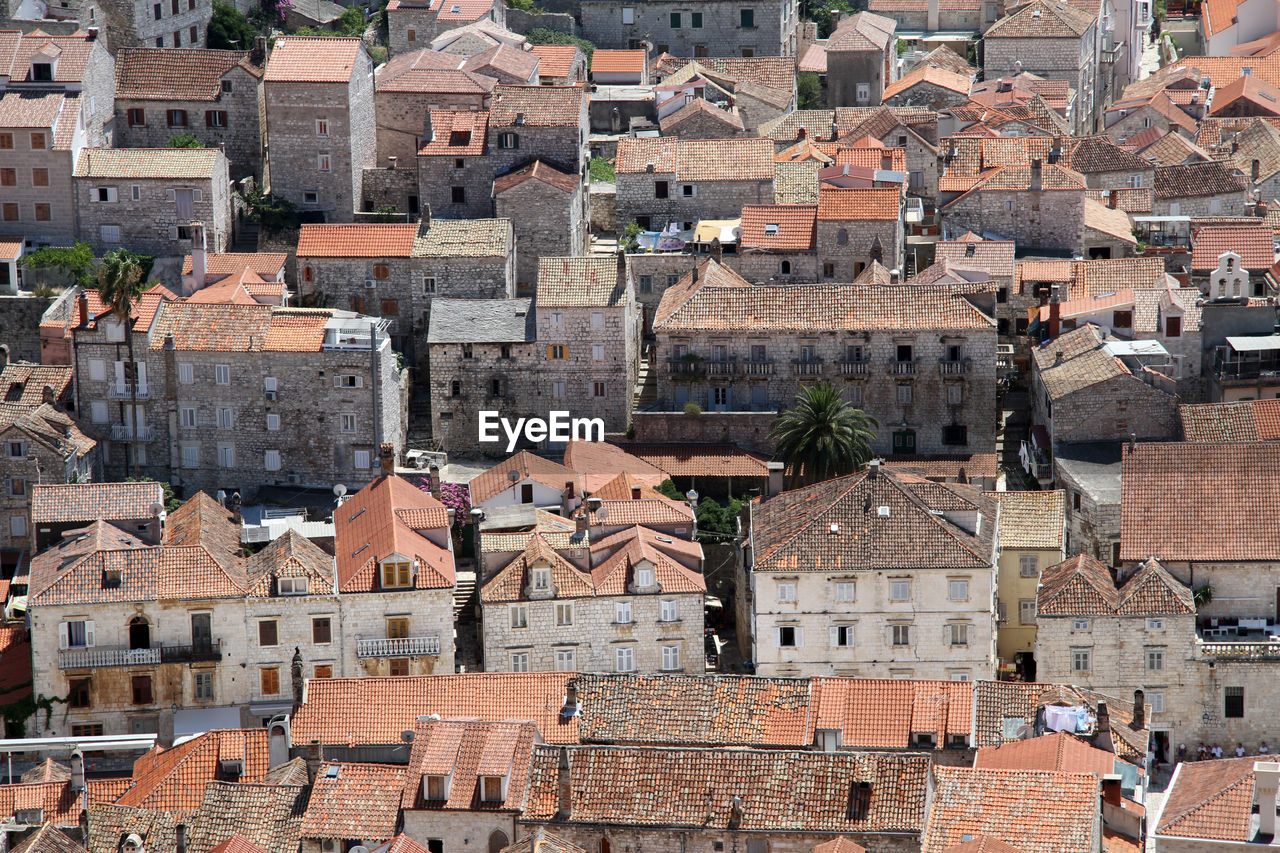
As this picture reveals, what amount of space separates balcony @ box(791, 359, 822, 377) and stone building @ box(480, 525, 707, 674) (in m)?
20.3

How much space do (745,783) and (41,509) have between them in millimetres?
40400

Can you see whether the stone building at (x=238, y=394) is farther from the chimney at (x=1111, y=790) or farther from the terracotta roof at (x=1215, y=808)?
the terracotta roof at (x=1215, y=808)

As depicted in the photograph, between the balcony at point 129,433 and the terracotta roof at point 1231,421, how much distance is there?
48541 mm

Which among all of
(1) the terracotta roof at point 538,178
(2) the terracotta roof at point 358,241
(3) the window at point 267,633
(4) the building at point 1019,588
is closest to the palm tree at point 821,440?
(4) the building at point 1019,588

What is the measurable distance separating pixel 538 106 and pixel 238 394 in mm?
24331

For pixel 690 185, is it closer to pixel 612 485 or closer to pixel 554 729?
pixel 612 485

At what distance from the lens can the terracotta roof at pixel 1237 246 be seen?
433ft

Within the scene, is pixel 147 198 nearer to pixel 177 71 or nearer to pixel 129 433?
pixel 177 71

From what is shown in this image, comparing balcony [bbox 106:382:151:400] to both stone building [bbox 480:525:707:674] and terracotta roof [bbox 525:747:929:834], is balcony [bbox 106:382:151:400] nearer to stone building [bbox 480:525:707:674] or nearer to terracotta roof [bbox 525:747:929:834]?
stone building [bbox 480:525:707:674]

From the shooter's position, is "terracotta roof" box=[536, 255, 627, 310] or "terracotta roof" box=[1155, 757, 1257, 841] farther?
"terracotta roof" box=[536, 255, 627, 310]

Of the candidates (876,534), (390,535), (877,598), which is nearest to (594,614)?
(390,535)

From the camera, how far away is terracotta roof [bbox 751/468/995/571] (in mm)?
104188

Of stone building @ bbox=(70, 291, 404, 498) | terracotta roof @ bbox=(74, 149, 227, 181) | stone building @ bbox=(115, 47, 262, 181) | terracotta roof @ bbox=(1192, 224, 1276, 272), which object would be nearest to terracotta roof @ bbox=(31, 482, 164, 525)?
stone building @ bbox=(70, 291, 404, 498)

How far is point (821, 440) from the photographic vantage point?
118m
